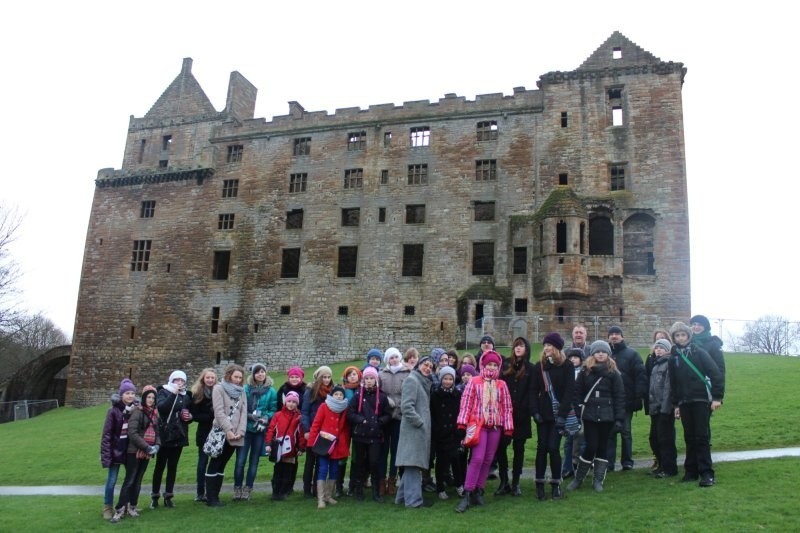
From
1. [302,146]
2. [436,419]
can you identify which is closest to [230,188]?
[302,146]

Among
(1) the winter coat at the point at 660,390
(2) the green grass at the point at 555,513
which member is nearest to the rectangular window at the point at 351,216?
(2) the green grass at the point at 555,513

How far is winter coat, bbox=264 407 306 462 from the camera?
10109mm

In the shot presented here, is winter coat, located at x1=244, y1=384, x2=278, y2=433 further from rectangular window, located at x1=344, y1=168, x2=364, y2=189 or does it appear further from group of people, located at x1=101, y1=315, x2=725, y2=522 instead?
rectangular window, located at x1=344, y1=168, x2=364, y2=189

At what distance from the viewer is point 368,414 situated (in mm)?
9742

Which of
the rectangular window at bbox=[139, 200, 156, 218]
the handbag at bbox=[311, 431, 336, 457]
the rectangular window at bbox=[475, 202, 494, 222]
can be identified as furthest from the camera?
the rectangular window at bbox=[139, 200, 156, 218]

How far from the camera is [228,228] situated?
37.8m

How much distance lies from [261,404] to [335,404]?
1.47 m

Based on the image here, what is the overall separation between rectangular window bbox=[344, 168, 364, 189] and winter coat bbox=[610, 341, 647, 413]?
88.5 feet

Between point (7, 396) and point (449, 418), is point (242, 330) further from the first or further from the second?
point (449, 418)

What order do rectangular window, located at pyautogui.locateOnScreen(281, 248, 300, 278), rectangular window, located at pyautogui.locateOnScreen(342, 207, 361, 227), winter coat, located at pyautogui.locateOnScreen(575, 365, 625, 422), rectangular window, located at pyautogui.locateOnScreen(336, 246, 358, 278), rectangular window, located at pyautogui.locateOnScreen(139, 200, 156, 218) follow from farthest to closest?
rectangular window, located at pyautogui.locateOnScreen(139, 200, 156, 218) → rectangular window, located at pyautogui.locateOnScreen(281, 248, 300, 278) → rectangular window, located at pyautogui.locateOnScreen(342, 207, 361, 227) → rectangular window, located at pyautogui.locateOnScreen(336, 246, 358, 278) → winter coat, located at pyautogui.locateOnScreen(575, 365, 625, 422)

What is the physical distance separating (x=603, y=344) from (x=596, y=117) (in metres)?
25.5

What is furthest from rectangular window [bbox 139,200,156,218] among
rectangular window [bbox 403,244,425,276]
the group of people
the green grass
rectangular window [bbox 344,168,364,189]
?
the group of people

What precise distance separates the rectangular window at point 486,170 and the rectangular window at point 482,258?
147 inches

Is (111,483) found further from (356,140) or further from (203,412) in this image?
(356,140)
